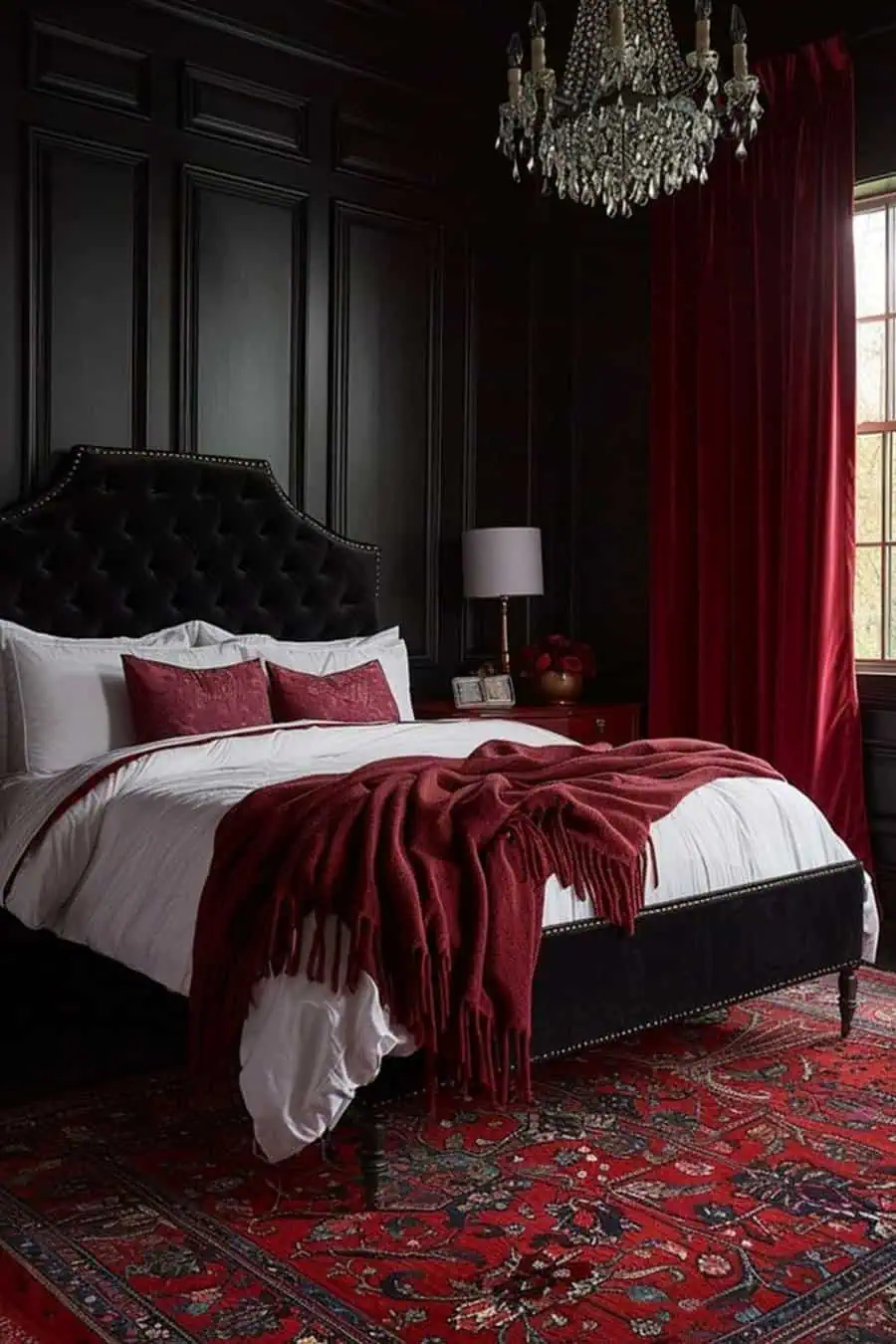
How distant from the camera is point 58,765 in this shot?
4062 mm

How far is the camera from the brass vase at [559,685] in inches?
222

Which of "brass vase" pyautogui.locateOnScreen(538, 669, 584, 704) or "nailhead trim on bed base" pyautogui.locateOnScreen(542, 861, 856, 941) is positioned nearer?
"nailhead trim on bed base" pyautogui.locateOnScreen(542, 861, 856, 941)

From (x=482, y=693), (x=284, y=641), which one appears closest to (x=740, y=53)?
(x=284, y=641)

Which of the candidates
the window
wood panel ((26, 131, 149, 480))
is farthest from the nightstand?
wood panel ((26, 131, 149, 480))

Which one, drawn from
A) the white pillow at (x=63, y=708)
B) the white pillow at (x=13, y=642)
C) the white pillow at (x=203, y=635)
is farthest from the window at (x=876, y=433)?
the white pillow at (x=63, y=708)

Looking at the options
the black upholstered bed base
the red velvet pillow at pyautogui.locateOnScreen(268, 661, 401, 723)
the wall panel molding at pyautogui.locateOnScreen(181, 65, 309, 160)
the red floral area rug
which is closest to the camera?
the red floral area rug

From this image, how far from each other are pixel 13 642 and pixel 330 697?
967mm

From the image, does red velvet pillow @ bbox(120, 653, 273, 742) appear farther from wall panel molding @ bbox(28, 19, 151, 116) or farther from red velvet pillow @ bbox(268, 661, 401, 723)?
wall panel molding @ bbox(28, 19, 151, 116)

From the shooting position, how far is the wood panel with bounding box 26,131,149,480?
14.9ft

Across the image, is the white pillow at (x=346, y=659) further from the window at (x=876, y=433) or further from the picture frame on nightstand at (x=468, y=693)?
the window at (x=876, y=433)

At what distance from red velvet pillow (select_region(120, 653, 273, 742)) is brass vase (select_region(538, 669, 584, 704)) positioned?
5.42 feet

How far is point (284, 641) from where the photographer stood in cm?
504

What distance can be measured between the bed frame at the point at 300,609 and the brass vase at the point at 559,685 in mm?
769

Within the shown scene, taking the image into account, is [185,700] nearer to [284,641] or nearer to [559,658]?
[284,641]
